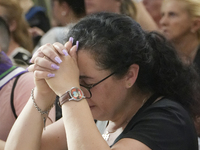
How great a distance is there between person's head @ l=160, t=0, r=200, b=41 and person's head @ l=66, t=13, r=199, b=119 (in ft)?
3.63

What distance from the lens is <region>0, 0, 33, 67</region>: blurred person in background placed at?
267 cm

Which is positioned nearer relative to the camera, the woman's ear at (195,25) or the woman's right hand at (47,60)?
the woman's right hand at (47,60)

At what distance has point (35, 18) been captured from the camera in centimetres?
406

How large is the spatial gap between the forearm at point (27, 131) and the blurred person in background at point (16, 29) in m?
1.11

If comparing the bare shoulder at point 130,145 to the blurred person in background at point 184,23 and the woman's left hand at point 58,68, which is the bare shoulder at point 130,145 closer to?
the woman's left hand at point 58,68

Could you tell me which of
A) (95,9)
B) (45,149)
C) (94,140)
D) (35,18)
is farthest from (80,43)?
(35,18)

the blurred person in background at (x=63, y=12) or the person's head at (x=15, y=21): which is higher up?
the person's head at (x=15, y=21)

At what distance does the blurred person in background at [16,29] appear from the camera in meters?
2.67

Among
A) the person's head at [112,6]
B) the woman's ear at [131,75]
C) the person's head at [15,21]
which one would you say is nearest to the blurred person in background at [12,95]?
the woman's ear at [131,75]

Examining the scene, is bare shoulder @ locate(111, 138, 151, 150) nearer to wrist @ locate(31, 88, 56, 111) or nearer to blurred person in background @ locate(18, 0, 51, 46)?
→ wrist @ locate(31, 88, 56, 111)

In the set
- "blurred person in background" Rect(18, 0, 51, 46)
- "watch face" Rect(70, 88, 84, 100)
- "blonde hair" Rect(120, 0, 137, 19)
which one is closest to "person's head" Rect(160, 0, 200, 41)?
"blonde hair" Rect(120, 0, 137, 19)

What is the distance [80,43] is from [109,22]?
165mm

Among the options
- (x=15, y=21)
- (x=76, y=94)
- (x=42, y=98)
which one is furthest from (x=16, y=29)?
(x=76, y=94)

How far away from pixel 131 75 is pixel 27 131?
556 mm
